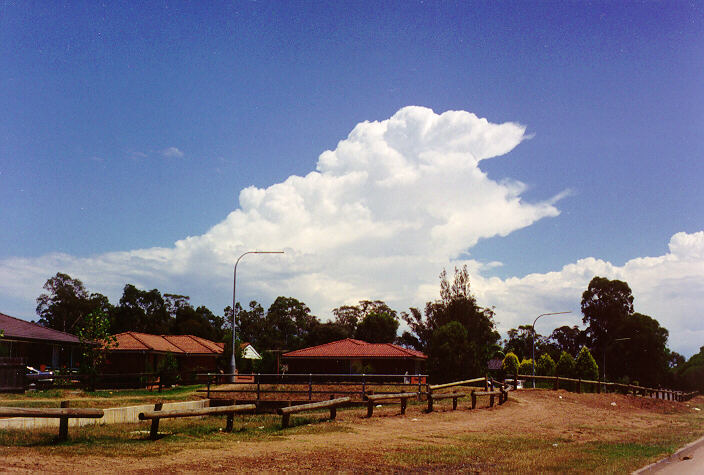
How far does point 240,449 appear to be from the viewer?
12789 mm

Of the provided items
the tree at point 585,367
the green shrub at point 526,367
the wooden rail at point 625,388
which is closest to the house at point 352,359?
the green shrub at point 526,367

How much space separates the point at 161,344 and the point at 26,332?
43.2ft

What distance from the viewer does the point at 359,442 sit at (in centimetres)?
1434

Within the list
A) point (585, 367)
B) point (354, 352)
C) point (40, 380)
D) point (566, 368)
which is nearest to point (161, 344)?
point (354, 352)

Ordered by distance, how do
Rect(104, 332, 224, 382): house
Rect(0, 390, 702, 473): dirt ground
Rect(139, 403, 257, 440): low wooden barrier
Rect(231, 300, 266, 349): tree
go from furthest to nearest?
Rect(231, 300, 266, 349): tree
Rect(104, 332, 224, 382): house
Rect(139, 403, 257, 440): low wooden barrier
Rect(0, 390, 702, 473): dirt ground

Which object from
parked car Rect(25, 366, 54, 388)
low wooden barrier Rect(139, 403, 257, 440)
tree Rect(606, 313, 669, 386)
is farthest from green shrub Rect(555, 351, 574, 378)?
low wooden barrier Rect(139, 403, 257, 440)

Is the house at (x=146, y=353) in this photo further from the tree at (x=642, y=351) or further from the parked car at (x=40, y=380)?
the tree at (x=642, y=351)

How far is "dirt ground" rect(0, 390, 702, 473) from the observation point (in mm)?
10609

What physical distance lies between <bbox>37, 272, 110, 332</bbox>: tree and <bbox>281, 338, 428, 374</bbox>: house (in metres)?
44.6

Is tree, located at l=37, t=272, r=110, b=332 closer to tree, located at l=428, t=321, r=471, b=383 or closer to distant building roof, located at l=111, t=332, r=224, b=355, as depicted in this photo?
distant building roof, located at l=111, t=332, r=224, b=355

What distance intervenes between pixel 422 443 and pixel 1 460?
8925mm

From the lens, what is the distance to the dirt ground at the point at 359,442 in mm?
10609

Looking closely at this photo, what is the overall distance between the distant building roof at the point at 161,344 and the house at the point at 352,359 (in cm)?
869

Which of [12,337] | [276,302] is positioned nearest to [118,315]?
[276,302]
